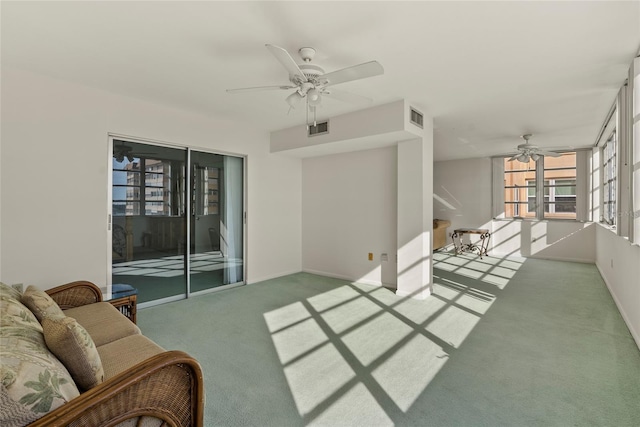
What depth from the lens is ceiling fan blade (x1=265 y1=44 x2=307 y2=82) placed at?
2.00m

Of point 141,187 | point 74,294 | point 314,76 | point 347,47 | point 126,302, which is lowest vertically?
point 126,302

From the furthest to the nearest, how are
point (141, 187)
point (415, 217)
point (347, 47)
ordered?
point (415, 217) < point (141, 187) < point (347, 47)

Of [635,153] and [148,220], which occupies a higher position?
[635,153]

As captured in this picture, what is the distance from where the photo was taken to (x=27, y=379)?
1035mm

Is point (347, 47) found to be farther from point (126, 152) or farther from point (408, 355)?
point (126, 152)

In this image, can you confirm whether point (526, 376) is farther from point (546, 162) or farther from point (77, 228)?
point (546, 162)

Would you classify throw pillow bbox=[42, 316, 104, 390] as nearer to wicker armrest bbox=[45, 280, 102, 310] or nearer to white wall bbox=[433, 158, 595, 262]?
wicker armrest bbox=[45, 280, 102, 310]

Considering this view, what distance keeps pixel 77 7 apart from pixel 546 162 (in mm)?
8817

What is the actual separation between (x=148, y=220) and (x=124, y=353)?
2.52 metres

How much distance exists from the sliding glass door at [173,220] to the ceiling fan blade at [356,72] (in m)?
2.64

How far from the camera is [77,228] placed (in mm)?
3352

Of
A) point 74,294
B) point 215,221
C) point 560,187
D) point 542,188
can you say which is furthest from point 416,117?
point 560,187

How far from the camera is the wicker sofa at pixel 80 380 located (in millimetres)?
1034

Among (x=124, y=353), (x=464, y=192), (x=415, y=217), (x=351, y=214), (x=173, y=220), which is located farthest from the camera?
(x=464, y=192)
